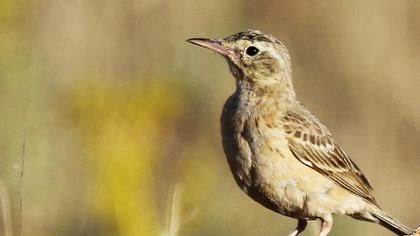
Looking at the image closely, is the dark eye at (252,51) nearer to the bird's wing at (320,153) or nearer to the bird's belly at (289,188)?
the bird's wing at (320,153)

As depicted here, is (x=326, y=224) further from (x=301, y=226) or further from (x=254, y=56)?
(x=254, y=56)

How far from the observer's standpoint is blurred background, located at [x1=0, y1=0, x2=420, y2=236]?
433 inches

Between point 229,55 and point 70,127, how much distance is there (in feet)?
6.52

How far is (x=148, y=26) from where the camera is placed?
540 inches

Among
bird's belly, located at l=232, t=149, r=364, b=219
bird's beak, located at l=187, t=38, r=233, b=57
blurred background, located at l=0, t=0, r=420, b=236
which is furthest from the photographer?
blurred background, located at l=0, t=0, r=420, b=236

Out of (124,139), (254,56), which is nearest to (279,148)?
(254,56)

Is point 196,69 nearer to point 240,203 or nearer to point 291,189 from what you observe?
point 240,203

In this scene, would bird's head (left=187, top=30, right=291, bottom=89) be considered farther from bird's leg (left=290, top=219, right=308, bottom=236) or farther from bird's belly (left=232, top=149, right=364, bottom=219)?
bird's leg (left=290, top=219, right=308, bottom=236)

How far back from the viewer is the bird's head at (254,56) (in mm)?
10102

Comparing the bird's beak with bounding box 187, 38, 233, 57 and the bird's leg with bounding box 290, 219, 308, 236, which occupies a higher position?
the bird's beak with bounding box 187, 38, 233, 57

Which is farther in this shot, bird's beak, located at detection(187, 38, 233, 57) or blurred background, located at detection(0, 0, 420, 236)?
blurred background, located at detection(0, 0, 420, 236)

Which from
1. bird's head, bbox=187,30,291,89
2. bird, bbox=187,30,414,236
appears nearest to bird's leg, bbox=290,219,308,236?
bird, bbox=187,30,414,236

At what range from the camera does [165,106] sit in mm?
11680

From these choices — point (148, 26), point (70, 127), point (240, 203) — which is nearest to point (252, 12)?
point (148, 26)
